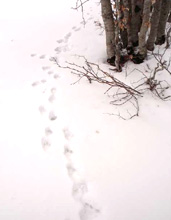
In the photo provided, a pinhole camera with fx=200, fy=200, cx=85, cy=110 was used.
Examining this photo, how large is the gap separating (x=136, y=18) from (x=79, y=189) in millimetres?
1884

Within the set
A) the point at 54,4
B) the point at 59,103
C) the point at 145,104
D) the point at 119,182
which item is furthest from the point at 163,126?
the point at 54,4

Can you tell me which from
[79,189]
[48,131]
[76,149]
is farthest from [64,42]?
[79,189]

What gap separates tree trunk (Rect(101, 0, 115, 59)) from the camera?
2068 mm

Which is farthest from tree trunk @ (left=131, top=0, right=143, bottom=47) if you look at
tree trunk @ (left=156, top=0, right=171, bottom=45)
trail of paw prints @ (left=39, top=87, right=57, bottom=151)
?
trail of paw prints @ (left=39, top=87, right=57, bottom=151)

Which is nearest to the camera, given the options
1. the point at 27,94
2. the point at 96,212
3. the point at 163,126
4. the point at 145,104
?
the point at 96,212

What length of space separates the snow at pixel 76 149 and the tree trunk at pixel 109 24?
0.23 metres

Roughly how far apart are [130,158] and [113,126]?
36 centimetres

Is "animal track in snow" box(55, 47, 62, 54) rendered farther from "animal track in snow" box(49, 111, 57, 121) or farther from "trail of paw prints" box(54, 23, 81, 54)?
"animal track in snow" box(49, 111, 57, 121)

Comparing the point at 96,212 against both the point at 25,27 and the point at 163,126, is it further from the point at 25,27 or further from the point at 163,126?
the point at 25,27

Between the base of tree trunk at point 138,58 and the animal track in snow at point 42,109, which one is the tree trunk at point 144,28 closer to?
the base of tree trunk at point 138,58

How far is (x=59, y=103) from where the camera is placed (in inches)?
87.0

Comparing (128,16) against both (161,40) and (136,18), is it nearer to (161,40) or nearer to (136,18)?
(136,18)

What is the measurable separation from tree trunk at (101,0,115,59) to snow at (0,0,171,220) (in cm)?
23

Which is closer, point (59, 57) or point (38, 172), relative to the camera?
point (38, 172)
